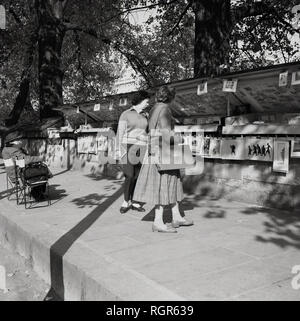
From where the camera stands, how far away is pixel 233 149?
7.52 meters

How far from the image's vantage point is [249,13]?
14.4 m

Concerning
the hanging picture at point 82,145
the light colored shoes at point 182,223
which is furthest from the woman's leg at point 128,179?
the hanging picture at point 82,145

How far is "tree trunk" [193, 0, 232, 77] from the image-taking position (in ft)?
38.7

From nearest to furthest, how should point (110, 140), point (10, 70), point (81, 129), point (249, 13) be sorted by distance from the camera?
1. point (110, 140)
2. point (81, 129)
3. point (249, 13)
4. point (10, 70)

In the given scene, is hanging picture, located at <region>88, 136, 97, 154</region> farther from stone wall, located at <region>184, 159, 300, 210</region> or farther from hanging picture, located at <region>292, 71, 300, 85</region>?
hanging picture, located at <region>292, 71, 300, 85</region>

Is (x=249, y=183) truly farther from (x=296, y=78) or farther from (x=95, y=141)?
(x=95, y=141)

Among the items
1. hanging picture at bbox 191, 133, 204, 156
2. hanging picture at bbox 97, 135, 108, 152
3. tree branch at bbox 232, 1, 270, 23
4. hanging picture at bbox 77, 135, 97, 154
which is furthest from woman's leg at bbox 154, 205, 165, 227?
tree branch at bbox 232, 1, 270, 23

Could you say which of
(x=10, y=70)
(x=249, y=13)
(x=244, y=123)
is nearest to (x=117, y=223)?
(x=244, y=123)

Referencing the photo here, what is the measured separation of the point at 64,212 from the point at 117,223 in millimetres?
1267

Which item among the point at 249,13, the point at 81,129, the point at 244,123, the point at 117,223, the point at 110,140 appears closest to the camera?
the point at 117,223

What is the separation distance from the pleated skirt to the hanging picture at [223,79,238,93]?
2.40 meters

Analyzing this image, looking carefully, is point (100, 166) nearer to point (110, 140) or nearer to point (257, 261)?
point (110, 140)

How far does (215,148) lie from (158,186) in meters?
2.81

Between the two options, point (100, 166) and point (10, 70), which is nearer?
point (100, 166)
